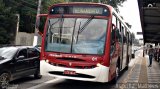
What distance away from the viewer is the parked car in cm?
1119

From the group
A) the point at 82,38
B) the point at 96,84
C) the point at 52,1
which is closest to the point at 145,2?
the point at 96,84

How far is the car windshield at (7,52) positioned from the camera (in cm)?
1201

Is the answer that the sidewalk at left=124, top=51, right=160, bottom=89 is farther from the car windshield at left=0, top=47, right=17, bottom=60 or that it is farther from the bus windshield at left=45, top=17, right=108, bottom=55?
the car windshield at left=0, top=47, right=17, bottom=60

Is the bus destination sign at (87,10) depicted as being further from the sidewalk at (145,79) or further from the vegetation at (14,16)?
the vegetation at (14,16)

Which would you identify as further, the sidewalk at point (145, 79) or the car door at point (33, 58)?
the car door at point (33, 58)

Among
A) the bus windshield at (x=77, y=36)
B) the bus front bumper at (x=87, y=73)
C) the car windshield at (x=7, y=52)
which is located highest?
the bus windshield at (x=77, y=36)

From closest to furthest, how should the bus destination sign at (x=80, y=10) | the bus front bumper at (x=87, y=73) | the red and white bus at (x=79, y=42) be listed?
the bus front bumper at (x=87, y=73) < the red and white bus at (x=79, y=42) < the bus destination sign at (x=80, y=10)

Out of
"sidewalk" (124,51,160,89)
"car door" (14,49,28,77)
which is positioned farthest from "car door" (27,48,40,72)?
"sidewalk" (124,51,160,89)

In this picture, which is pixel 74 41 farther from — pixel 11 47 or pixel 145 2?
pixel 145 2

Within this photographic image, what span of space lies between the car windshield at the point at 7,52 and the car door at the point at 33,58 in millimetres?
977

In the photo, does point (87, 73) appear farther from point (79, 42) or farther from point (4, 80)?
point (4, 80)

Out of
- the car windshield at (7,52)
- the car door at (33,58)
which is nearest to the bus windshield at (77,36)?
the car windshield at (7,52)

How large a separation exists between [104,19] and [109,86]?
117 inches

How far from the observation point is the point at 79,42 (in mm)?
11062
